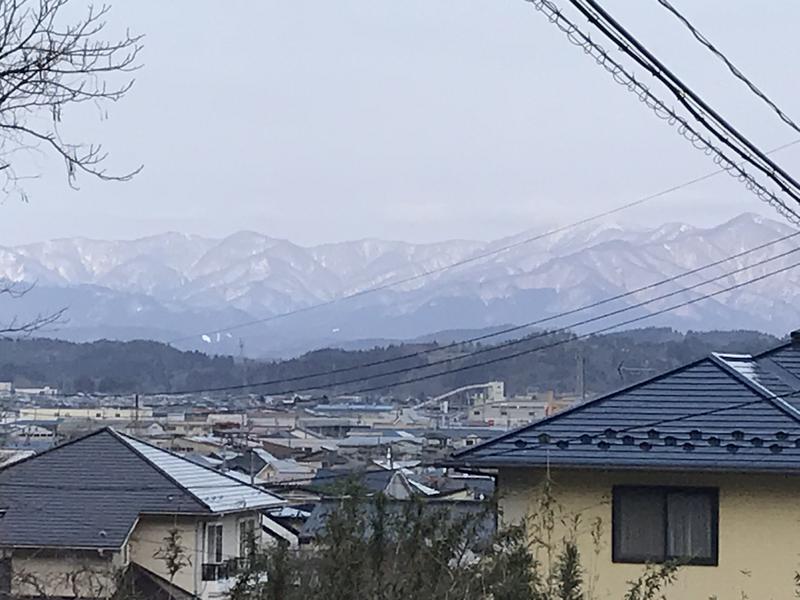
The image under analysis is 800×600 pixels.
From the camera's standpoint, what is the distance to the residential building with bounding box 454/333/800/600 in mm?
10945

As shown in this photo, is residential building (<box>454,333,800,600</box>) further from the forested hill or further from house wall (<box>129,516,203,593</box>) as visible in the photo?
the forested hill

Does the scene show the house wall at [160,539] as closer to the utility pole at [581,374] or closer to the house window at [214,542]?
the house window at [214,542]

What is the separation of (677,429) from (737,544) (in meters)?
1.09

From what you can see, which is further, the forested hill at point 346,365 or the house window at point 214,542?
the forested hill at point 346,365

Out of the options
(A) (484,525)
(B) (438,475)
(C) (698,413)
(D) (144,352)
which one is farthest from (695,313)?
(A) (484,525)

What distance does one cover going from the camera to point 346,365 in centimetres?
5150

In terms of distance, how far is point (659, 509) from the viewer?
11250 millimetres

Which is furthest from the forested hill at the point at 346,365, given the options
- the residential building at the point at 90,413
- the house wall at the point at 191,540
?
the house wall at the point at 191,540

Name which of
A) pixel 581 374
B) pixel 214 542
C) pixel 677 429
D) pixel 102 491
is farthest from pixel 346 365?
pixel 677 429

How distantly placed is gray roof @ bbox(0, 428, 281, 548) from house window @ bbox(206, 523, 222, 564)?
0.46m

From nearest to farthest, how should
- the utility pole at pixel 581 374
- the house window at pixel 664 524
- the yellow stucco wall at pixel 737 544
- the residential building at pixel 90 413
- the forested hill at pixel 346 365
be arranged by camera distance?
the yellow stucco wall at pixel 737 544, the house window at pixel 664 524, the utility pole at pixel 581 374, the forested hill at pixel 346 365, the residential building at pixel 90 413

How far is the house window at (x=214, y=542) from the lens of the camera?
71.7 feet

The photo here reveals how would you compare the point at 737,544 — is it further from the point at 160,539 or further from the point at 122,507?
the point at 122,507

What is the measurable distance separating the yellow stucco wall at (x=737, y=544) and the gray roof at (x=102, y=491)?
407 inches
